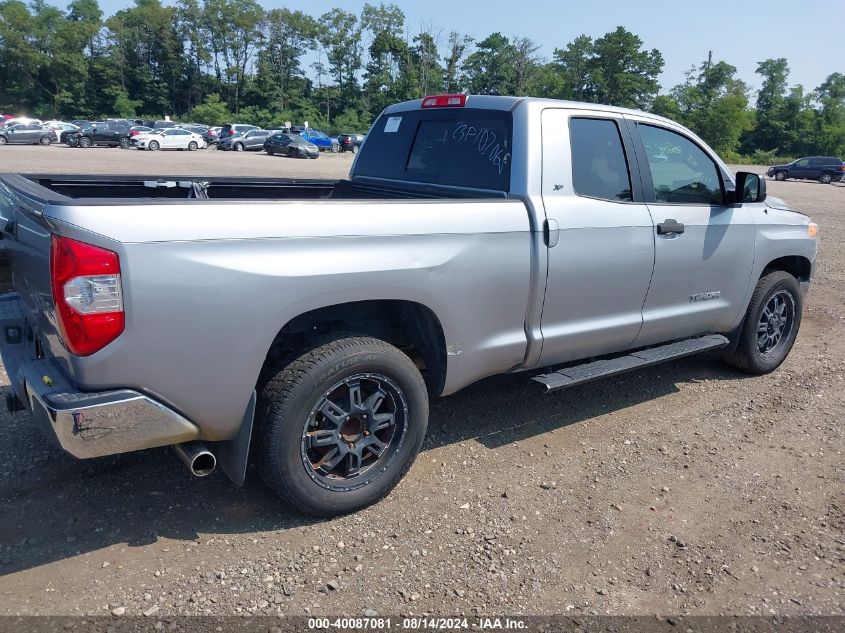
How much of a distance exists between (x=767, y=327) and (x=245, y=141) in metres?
46.3

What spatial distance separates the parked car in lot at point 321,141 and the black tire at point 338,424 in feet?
170

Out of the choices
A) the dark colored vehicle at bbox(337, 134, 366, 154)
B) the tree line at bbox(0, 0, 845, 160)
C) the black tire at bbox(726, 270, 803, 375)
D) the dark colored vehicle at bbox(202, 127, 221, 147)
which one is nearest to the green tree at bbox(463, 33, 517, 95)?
the tree line at bbox(0, 0, 845, 160)

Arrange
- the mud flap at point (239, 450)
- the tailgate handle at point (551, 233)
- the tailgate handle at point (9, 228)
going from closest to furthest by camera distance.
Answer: the mud flap at point (239, 450)
the tailgate handle at point (9, 228)
the tailgate handle at point (551, 233)

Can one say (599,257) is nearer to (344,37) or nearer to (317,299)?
(317,299)

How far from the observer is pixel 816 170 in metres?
39.8

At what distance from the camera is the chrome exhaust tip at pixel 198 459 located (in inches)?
114

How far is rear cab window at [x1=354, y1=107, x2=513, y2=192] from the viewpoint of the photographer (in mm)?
4066

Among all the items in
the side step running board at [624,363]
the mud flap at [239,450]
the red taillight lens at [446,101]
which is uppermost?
the red taillight lens at [446,101]

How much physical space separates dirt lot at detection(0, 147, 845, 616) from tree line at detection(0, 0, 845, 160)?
7335 centimetres

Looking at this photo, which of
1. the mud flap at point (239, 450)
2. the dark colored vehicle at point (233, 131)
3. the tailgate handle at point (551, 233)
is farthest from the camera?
the dark colored vehicle at point (233, 131)

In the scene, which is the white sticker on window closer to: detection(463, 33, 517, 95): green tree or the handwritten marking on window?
the handwritten marking on window

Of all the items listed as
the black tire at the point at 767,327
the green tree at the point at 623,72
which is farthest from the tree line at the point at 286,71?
the black tire at the point at 767,327

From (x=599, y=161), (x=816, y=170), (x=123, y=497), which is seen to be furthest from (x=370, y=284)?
(x=816, y=170)

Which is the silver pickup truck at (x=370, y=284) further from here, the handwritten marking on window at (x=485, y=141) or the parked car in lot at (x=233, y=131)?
the parked car in lot at (x=233, y=131)
